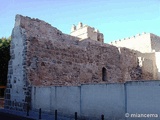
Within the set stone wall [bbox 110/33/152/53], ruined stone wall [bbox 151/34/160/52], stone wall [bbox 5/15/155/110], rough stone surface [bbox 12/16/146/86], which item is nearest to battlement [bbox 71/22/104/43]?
stone wall [bbox 110/33/152/53]

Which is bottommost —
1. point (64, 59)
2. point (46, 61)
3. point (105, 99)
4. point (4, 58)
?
point (105, 99)

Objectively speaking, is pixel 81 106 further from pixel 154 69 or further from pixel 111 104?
pixel 154 69

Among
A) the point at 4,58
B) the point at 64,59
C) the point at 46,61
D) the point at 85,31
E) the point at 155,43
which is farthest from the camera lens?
the point at 85,31

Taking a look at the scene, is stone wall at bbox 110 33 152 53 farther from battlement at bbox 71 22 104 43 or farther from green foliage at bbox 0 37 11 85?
green foliage at bbox 0 37 11 85

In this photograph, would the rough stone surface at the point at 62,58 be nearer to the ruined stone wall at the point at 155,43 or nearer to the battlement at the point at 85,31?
the battlement at the point at 85,31

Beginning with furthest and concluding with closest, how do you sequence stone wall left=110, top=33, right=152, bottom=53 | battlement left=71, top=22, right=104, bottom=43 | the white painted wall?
stone wall left=110, top=33, right=152, bottom=53
battlement left=71, top=22, right=104, bottom=43
the white painted wall

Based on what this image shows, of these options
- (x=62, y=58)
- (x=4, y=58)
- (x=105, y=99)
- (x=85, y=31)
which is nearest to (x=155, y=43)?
(x=85, y=31)

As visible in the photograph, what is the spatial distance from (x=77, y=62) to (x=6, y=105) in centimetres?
557

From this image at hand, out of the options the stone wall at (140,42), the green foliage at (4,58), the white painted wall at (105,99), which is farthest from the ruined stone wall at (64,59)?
the stone wall at (140,42)

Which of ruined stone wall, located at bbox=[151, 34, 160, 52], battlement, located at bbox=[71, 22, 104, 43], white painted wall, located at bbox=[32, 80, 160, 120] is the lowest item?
white painted wall, located at bbox=[32, 80, 160, 120]

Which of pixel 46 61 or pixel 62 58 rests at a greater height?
pixel 62 58

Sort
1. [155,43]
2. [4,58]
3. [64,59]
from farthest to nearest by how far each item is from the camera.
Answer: [155,43] → [4,58] → [64,59]

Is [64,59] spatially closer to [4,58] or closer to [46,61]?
[46,61]

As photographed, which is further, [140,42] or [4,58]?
[140,42]
